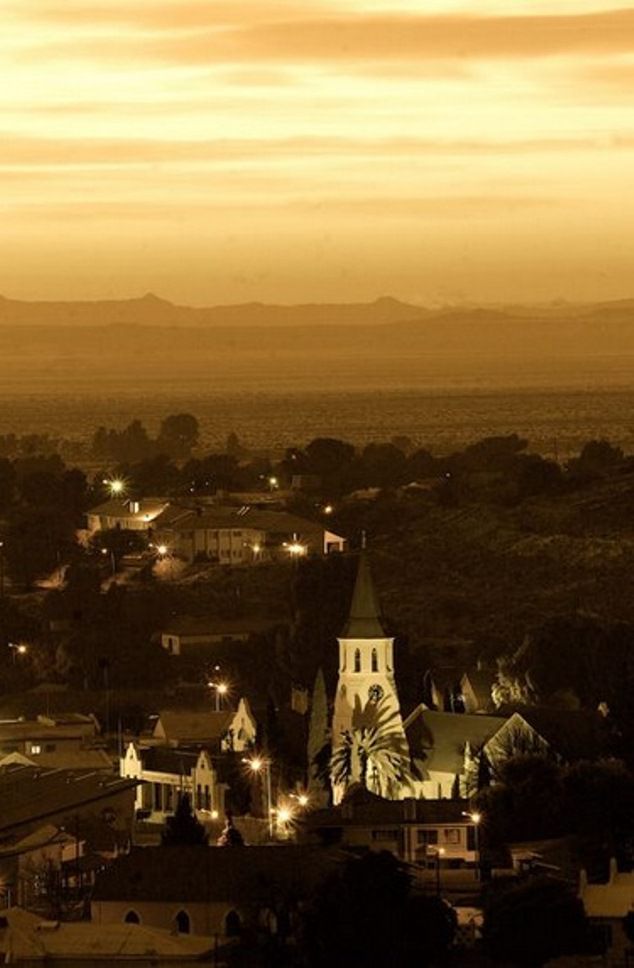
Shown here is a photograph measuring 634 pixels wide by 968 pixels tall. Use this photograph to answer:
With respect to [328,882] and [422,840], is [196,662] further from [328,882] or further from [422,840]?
[328,882]

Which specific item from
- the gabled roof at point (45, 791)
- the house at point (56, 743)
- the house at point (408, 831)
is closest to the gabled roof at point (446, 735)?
the house at point (408, 831)

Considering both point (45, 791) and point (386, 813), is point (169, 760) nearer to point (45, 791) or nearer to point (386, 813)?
point (45, 791)

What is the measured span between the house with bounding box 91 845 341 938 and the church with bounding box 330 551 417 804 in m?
6.06

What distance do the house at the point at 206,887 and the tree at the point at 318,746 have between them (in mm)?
6756

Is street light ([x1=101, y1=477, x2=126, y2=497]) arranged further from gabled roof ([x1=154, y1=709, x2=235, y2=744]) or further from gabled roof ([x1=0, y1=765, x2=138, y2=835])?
gabled roof ([x1=0, y1=765, x2=138, y2=835])

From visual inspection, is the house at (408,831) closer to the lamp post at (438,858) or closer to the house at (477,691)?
the lamp post at (438,858)

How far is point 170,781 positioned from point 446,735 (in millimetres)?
5235

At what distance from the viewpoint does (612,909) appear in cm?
4269

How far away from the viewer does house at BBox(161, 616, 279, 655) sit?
3147 inches

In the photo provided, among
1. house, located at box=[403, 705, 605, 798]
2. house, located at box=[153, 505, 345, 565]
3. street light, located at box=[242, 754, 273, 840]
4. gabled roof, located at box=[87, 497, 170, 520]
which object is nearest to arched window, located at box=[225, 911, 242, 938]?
house, located at box=[403, 705, 605, 798]

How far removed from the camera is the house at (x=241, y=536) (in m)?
95.8

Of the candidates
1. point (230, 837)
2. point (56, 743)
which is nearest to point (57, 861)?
point (230, 837)

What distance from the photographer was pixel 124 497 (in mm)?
115000

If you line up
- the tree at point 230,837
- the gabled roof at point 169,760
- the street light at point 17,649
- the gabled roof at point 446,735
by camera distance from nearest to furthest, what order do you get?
the tree at point 230,837
the gabled roof at point 446,735
the gabled roof at point 169,760
the street light at point 17,649
